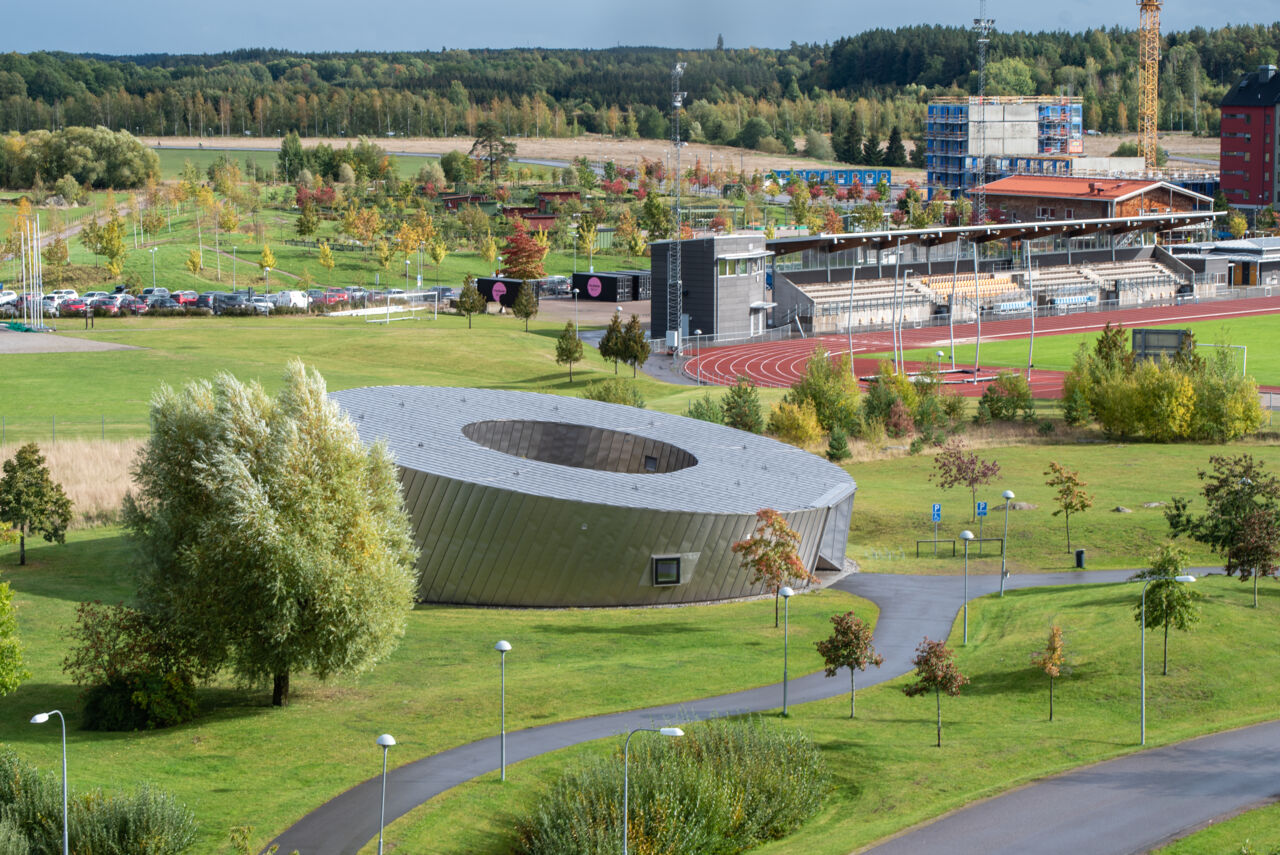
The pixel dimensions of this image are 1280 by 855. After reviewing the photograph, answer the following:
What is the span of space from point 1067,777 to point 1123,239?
129m

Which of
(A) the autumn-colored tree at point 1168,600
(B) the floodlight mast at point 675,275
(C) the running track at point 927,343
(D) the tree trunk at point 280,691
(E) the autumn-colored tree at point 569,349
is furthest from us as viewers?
(B) the floodlight mast at point 675,275

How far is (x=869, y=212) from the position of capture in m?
173

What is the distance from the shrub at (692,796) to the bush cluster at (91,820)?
668cm

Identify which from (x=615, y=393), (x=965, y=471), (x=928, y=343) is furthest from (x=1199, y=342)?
(x=965, y=471)

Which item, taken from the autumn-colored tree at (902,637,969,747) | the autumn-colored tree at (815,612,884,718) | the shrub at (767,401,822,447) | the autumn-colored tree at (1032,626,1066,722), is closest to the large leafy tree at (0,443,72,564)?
the autumn-colored tree at (815,612,884,718)

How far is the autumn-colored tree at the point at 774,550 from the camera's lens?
44938mm

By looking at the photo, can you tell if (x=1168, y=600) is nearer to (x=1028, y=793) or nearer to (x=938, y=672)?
(x=938, y=672)

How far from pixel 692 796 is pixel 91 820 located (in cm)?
1182

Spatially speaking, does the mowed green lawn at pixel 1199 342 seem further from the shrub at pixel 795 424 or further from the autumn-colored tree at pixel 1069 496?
the autumn-colored tree at pixel 1069 496

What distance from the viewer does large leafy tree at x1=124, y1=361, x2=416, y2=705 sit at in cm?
3578

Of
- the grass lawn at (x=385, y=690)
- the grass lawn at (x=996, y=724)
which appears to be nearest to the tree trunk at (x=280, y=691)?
the grass lawn at (x=385, y=690)

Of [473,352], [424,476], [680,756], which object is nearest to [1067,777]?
[680,756]

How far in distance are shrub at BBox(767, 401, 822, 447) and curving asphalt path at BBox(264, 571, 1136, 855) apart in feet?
67.7

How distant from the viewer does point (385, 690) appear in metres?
38.0
